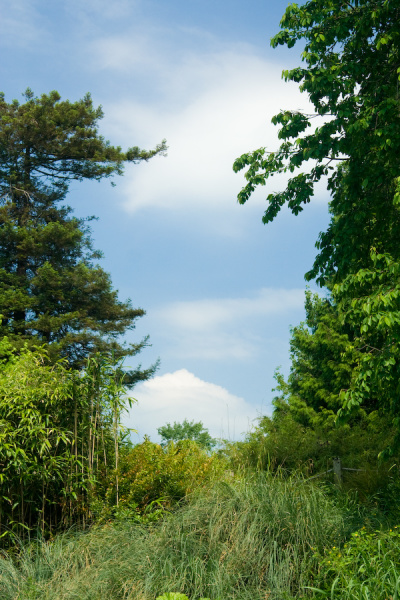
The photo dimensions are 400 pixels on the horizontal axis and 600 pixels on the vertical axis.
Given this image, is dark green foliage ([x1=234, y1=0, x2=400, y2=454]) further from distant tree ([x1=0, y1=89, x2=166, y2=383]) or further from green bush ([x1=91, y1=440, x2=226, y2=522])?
distant tree ([x1=0, y1=89, x2=166, y2=383])

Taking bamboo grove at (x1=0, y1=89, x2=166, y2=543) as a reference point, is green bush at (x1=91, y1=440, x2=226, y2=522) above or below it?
below

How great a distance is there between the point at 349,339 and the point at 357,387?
9.00m

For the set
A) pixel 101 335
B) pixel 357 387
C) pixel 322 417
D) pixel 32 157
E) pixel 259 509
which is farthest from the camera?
pixel 32 157

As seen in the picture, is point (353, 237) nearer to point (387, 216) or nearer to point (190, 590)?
point (387, 216)

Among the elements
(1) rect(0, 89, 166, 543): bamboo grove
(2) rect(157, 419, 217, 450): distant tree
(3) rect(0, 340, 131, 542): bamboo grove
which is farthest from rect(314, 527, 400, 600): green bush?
(2) rect(157, 419, 217, 450): distant tree

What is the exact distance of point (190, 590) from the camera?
15.8 feet

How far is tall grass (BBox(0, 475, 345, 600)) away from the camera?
187 inches

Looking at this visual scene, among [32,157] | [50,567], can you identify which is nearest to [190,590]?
[50,567]

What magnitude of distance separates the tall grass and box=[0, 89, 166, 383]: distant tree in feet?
41.3

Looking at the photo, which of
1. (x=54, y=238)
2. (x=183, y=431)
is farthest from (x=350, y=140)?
(x=183, y=431)

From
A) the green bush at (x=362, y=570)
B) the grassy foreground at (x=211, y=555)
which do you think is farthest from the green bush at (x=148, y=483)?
the green bush at (x=362, y=570)

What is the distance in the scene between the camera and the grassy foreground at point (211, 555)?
4.75 meters

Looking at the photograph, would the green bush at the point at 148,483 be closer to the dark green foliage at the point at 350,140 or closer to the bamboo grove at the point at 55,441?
the bamboo grove at the point at 55,441

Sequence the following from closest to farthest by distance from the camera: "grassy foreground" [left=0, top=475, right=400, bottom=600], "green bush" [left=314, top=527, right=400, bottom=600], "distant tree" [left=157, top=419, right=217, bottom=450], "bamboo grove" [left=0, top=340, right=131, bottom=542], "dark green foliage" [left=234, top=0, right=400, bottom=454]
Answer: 1. "green bush" [left=314, top=527, right=400, bottom=600]
2. "grassy foreground" [left=0, top=475, right=400, bottom=600]
3. "bamboo grove" [left=0, top=340, right=131, bottom=542]
4. "dark green foliage" [left=234, top=0, right=400, bottom=454]
5. "distant tree" [left=157, top=419, right=217, bottom=450]
